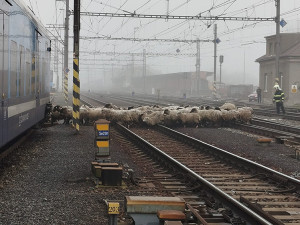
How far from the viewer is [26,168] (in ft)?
37.1

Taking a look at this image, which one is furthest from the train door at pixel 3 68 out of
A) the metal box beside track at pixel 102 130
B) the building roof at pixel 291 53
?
the building roof at pixel 291 53

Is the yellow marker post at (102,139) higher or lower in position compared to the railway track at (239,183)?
higher

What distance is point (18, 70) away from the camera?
11.6 metres

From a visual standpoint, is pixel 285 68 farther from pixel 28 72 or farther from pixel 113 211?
pixel 113 211

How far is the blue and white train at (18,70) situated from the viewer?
31.7 ft

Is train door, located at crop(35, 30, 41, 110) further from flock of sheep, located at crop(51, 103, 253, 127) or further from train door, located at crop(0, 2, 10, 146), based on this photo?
train door, located at crop(0, 2, 10, 146)

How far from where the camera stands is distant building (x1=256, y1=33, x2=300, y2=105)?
1966 inches

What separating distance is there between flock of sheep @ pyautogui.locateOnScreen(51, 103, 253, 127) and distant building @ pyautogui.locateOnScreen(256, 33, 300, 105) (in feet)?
84.9

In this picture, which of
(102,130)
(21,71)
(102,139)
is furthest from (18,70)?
(102,139)

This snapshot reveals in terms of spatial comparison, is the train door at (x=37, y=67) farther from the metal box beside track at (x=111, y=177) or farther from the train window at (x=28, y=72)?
the metal box beside track at (x=111, y=177)

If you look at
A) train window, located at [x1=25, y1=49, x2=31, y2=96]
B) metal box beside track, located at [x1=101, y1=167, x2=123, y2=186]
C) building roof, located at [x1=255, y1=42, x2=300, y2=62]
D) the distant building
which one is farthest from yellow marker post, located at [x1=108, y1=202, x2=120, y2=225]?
building roof, located at [x1=255, y1=42, x2=300, y2=62]

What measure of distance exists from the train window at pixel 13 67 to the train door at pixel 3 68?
59 cm

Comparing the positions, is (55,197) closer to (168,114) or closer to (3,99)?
(3,99)

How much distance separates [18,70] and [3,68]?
1.98m
